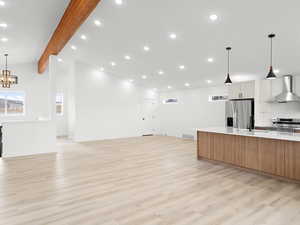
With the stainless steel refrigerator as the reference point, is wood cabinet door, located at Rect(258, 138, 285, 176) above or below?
below

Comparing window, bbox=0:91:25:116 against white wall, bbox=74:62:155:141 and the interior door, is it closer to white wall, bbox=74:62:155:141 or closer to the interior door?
white wall, bbox=74:62:155:141

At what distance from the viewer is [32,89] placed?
950 cm

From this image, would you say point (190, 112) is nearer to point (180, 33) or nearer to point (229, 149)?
point (229, 149)

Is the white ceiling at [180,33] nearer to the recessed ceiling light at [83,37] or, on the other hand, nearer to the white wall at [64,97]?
the recessed ceiling light at [83,37]

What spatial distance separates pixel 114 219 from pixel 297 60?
6.06 m

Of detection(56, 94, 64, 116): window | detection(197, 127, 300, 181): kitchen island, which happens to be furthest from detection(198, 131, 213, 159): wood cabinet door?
detection(56, 94, 64, 116): window

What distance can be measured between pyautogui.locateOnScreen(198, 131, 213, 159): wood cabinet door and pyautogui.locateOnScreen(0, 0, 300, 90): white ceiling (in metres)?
2.47

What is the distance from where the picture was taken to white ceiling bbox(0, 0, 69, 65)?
4.23m

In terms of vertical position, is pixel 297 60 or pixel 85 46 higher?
pixel 85 46

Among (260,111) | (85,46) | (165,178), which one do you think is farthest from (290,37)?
(85,46)

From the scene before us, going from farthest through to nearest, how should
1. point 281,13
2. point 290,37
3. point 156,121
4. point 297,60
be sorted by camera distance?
1. point 156,121
2. point 297,60
3. point 290,37
4. point 281,13

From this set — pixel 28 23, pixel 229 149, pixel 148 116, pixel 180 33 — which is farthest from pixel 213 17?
pixel 148 116

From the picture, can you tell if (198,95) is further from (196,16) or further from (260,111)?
(196,16)

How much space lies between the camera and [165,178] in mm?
4031
